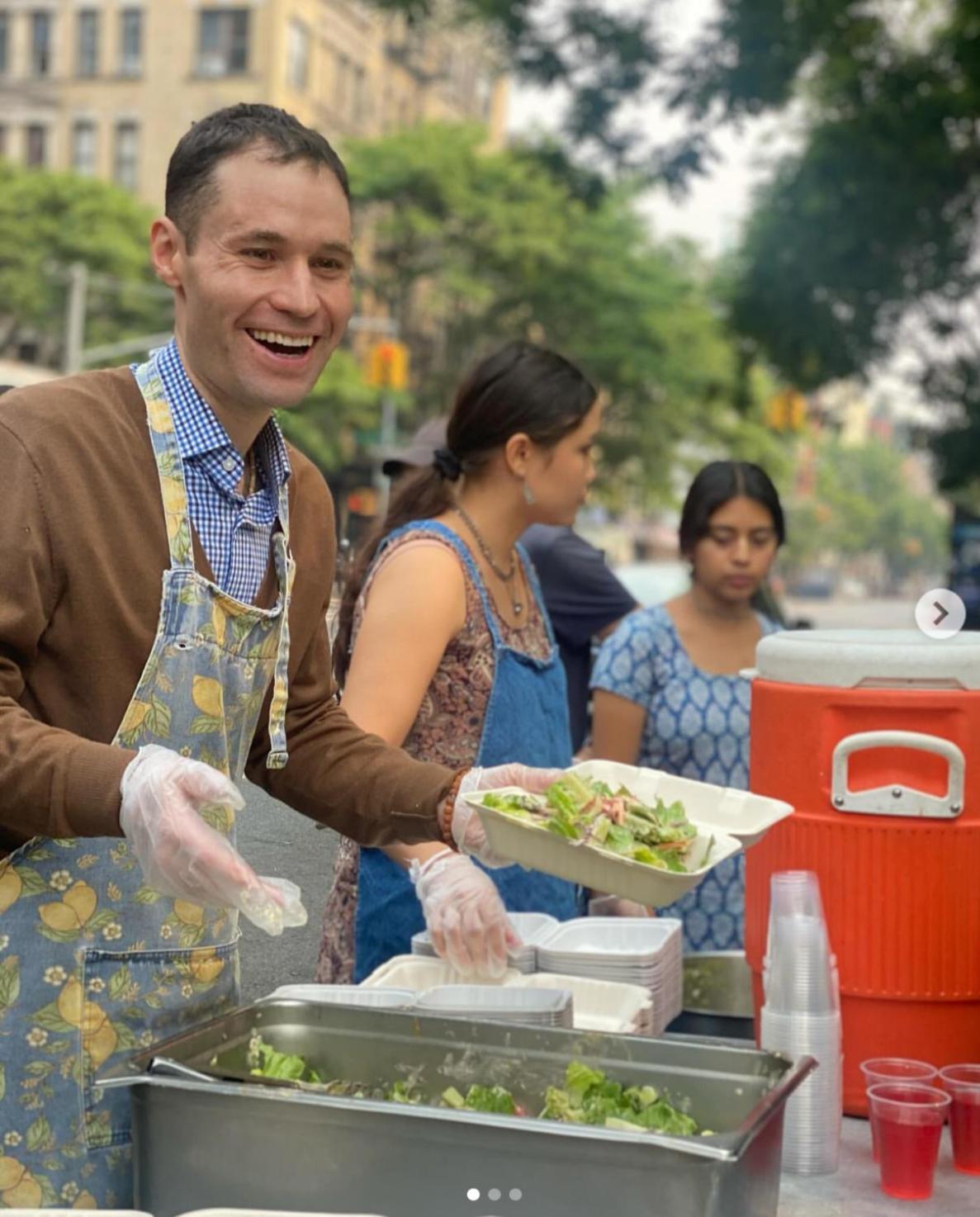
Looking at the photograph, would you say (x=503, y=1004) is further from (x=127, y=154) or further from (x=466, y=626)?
(x=127, y=154)

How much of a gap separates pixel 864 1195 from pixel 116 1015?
0.94 meters

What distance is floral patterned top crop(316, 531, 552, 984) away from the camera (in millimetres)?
3027

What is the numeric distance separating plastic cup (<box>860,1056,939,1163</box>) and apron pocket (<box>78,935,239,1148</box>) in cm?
88

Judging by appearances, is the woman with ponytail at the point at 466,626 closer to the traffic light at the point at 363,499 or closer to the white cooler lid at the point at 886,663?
the white cooler lid at the point at 886,663

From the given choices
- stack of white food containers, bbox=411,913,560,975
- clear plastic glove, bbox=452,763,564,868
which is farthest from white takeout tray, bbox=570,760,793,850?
stack of white food containers, bbox=411,913,560,975

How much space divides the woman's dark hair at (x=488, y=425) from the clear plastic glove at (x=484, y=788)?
99cm

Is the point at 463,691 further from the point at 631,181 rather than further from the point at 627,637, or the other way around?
the point at 631,181

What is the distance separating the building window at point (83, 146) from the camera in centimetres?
5050

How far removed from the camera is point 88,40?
51.0m

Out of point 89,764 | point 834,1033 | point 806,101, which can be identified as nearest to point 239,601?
point 89,764

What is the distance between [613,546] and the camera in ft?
191

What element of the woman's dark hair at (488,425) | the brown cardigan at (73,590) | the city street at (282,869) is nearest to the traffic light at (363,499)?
the woman's dark hair at (488,425)

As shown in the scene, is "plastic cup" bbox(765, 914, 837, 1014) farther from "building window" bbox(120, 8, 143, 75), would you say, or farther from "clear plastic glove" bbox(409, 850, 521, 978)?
"building window" bbox(120, 8, 143, 75)

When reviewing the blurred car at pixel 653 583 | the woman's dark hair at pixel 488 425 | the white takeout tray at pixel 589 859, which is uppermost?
the blurred car at pixel 653 583
